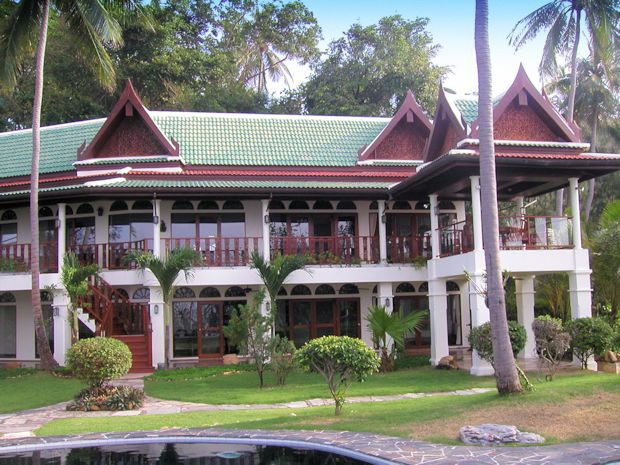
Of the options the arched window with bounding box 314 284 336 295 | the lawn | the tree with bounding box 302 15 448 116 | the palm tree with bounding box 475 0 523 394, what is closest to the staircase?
the arched window with bounding box 314 284 336 295

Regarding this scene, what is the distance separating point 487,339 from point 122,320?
10346 millimetres

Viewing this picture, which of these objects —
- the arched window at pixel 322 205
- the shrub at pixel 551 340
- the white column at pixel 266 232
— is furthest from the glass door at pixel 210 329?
the shrub at pixel 551 340

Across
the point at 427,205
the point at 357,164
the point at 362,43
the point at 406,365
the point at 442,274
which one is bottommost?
the point at 406,365

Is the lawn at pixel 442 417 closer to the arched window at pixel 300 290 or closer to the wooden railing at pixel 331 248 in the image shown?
the wooden railing at pixel 331 248

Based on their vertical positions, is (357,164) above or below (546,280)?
above

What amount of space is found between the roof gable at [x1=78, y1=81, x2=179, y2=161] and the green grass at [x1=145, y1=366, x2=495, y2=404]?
24.0 feet

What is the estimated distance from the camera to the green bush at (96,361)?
1373 cm

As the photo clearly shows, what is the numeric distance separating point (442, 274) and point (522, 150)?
155 inches

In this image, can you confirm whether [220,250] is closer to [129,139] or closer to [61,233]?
[61,233]

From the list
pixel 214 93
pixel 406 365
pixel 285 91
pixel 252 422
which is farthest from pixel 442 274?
pixel 285 91

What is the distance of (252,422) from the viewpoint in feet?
36.2

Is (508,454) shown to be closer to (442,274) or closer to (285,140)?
(442,274)

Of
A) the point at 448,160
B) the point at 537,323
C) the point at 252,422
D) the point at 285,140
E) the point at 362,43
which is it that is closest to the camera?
the point at 252,422

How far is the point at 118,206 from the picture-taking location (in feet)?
70.4
